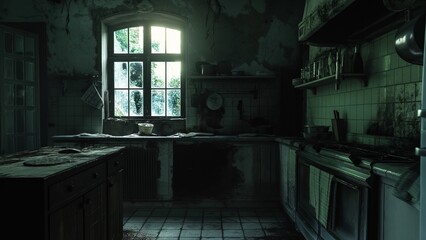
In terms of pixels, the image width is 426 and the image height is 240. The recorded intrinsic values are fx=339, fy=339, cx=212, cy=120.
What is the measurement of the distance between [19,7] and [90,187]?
4.02 meters

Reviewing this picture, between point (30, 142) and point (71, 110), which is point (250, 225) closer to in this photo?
point (71, 110)

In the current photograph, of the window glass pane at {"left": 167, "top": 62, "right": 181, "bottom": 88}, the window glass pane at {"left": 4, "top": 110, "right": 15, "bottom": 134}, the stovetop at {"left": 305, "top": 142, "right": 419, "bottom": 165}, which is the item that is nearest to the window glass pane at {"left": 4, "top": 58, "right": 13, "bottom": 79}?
the window glass pane at {"left": 4, "top": 110, "right": 15, "bottom": 134}

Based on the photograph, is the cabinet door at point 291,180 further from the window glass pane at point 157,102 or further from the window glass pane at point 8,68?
the window glass pane at point 8,68

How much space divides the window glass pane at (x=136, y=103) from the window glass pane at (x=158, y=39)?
688 millimetres

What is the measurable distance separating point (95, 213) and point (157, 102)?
306 cm

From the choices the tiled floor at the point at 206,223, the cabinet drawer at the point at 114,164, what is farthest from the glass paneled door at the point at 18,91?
the cabinet drawer at the point at 114,164

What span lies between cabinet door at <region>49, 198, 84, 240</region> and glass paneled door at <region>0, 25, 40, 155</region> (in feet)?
9.70

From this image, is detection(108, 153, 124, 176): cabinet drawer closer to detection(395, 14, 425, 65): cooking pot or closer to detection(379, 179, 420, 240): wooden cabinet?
detection(379, 179, 420, 240): wooden cabinet

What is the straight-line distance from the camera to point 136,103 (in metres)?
5.17

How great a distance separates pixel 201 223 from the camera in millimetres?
3748

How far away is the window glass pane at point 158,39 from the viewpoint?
5160mm

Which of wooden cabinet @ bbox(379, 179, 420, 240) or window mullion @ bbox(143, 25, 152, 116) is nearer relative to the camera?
wooden cabinet @ bbox(379, 179, 420, 240)

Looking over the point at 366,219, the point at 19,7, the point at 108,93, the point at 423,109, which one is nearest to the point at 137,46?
the point at 108,93

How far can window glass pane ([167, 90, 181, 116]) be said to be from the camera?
5.18m
